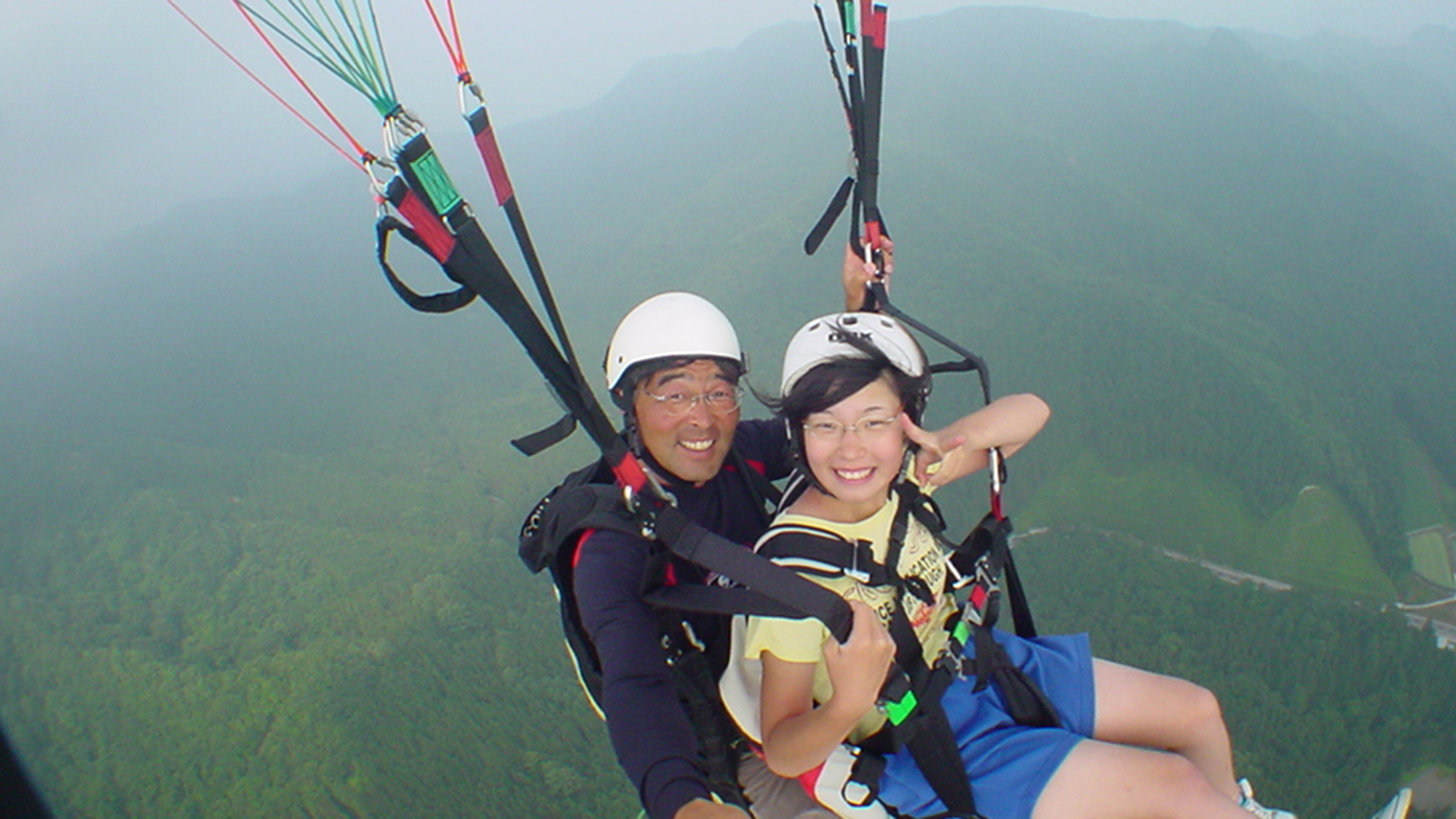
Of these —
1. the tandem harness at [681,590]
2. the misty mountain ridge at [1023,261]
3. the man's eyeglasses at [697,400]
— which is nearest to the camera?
the tandem harness at [681,590]

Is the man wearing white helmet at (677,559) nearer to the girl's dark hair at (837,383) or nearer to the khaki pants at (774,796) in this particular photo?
the khaki pants at (774,796)

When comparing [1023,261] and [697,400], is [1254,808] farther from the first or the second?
[1023,261]

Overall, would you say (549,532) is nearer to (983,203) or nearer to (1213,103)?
(983,203)

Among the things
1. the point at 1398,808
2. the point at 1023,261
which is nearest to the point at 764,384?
the point at 1023,261

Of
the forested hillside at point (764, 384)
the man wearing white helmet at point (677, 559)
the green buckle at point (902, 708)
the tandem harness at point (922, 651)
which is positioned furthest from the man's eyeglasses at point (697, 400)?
the forested hillside at point (764, 384)

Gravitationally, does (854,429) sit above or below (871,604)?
above

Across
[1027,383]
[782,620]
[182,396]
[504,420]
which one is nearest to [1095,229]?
[1027,383]
